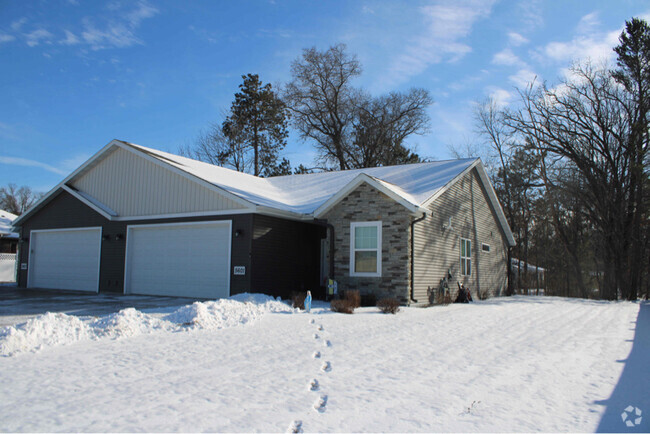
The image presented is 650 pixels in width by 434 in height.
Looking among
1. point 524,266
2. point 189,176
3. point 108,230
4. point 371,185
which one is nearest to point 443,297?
point 371,185

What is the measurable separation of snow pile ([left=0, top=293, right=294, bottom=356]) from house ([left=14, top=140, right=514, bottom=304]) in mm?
3657

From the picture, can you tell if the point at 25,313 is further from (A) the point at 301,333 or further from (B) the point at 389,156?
(B) the point at 389,156

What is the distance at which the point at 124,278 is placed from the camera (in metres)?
15.9

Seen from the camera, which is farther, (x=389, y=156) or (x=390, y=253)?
(x=389, y=156)

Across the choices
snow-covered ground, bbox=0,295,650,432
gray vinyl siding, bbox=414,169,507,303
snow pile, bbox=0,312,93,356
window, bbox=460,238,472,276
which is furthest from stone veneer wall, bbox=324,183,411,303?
snow pile, bbox=0,312,93,356

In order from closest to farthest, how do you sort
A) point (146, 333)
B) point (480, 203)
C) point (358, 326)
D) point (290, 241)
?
point (146, 333) < point (358, 326) < point (290, 241) < point (480, 203)

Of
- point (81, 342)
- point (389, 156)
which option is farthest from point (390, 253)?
point (389, 156)

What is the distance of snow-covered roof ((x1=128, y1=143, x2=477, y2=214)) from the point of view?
47.8ft

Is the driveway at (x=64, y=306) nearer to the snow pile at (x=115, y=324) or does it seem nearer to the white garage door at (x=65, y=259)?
the snow pile at (x=115, y=324)

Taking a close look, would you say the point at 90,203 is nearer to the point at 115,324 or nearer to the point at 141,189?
the point at 141,189

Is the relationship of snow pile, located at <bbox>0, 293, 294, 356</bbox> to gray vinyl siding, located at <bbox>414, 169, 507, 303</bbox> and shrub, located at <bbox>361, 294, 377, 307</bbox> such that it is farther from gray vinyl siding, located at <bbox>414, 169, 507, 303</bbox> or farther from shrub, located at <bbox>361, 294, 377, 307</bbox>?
gray vinyl siding, located at <bbox>414, 169, 507, 303</bbox>

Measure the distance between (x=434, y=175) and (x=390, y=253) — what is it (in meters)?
5.07

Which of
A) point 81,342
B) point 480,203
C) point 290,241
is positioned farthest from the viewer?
point 480,203

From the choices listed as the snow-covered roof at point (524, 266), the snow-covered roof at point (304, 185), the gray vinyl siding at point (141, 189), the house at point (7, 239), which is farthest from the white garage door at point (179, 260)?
the snow-covered roof at point (524, 266)
